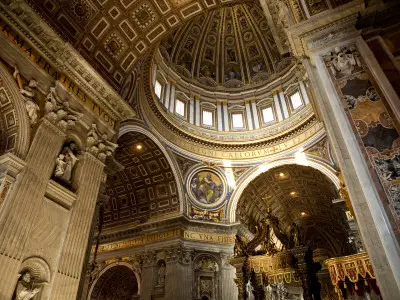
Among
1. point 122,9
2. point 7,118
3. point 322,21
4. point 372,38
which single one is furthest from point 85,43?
point 372,38

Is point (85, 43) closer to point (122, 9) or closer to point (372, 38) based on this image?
point (122, 9)

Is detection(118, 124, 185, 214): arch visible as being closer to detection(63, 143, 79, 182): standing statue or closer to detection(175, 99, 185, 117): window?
detection(175, 99, 185, 117): window

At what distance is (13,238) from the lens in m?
6.35

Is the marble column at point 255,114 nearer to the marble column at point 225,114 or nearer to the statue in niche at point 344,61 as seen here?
the marble column at point 225,114

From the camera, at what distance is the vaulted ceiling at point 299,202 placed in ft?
59.0

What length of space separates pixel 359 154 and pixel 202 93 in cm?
1632

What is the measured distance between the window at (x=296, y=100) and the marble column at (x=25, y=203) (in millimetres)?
13956

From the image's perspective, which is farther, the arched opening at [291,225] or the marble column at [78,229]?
the arched opening at [291,225]

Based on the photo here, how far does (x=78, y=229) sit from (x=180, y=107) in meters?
12.0

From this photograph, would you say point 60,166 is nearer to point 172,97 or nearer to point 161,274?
point 161,274

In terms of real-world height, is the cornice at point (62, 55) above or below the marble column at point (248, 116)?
below

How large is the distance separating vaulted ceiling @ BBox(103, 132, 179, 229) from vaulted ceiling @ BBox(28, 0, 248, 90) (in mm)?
4922

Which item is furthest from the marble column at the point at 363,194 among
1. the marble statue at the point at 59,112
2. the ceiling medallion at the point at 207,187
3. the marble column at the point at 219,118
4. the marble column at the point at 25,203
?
the marble column at the point at 219,118

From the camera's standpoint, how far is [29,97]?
7.98m
